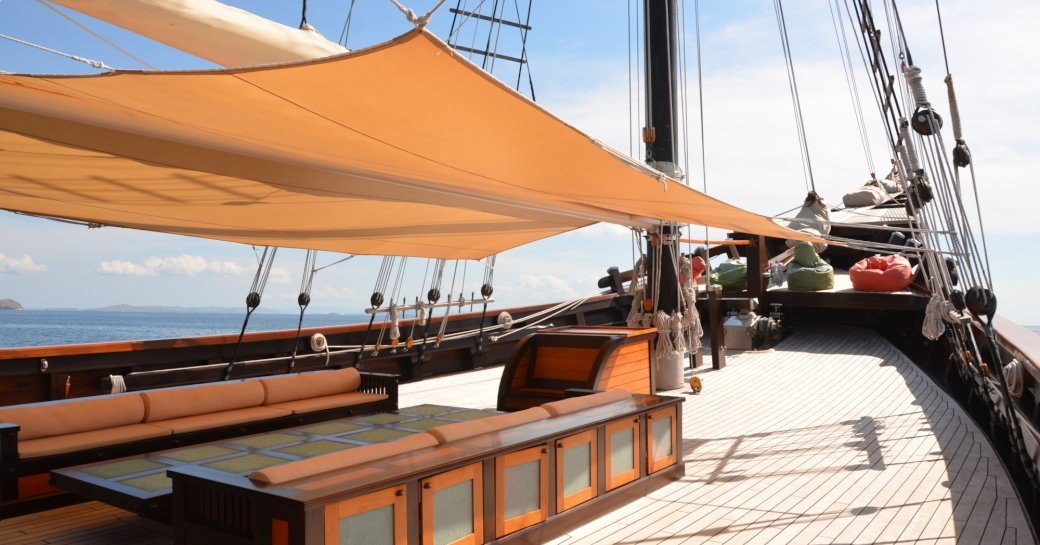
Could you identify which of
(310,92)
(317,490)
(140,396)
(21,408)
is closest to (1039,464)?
(317,490)

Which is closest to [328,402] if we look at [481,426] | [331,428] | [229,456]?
[331,428]

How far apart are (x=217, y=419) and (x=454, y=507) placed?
80.4 inches

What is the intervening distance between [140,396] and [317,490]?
7.37 feet

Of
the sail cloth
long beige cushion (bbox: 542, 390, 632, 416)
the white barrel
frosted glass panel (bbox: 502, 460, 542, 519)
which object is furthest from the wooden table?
the white barrel

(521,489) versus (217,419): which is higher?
(217,419)

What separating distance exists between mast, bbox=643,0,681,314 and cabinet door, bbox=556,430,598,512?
3715 mm

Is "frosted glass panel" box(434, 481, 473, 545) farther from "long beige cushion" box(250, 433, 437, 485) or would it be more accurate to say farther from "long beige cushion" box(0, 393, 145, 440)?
"long beige cushion" box(0, 393, 145, 440)

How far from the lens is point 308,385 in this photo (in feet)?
17.2

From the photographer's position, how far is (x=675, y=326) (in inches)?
281

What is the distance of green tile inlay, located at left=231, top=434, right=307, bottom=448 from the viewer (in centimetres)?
390

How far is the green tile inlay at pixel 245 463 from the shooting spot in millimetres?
3297

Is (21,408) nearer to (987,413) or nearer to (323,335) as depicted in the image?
(323,335)

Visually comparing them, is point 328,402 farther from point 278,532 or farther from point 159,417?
A: point 278,532

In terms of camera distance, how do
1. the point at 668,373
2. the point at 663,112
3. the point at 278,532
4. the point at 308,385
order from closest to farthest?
the point at 278,532, the point at 308,385, the point at 668,373, the point at 663,112
